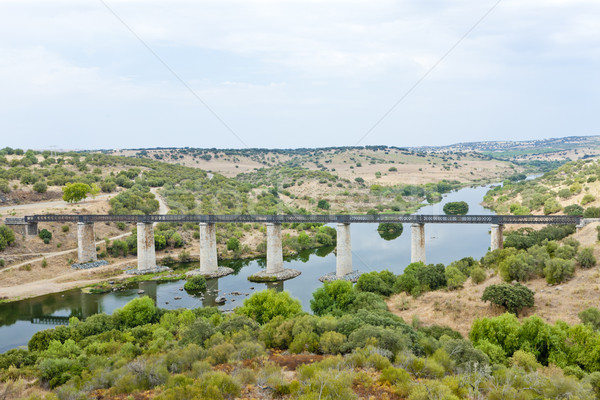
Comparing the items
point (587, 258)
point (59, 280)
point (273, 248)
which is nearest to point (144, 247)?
point (59, 280)

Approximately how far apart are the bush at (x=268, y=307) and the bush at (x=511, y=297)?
39.7 ft

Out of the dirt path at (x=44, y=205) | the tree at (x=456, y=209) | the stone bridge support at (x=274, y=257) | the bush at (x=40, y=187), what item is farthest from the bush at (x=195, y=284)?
the tree at (x=456, y=209)

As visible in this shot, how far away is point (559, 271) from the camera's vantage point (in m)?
28.0

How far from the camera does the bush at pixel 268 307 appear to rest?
1086 inches

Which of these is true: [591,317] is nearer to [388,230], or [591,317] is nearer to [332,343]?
[332,343]

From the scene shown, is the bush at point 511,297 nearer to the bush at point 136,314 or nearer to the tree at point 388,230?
the bush at point 136,314

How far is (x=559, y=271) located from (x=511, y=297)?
18.2 ft

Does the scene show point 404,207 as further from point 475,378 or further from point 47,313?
point 475,378

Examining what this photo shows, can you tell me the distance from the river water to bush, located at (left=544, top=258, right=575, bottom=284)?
17997 millimetres

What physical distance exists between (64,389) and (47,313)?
2585 cm

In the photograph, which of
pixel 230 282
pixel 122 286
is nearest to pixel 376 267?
pixel 230 282

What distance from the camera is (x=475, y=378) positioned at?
1409cm

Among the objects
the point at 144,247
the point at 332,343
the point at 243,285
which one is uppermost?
the point at 332,343

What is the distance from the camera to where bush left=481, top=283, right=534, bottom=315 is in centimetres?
2500
